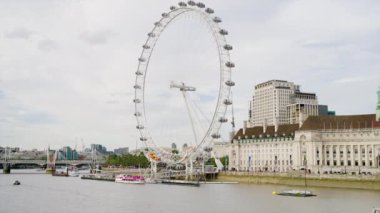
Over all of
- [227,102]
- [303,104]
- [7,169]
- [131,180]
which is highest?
[303,104]

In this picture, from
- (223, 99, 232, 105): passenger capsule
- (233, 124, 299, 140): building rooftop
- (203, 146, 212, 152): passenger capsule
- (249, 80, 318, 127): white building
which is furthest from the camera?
(249, 80, 318, 127): white building

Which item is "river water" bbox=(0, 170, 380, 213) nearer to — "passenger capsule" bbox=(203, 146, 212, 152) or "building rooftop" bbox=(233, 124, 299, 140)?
"passenger capsule" bbox=(203, 146, 212, 152)

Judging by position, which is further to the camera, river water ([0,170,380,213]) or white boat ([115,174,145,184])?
white boat ([115,174,145,184])

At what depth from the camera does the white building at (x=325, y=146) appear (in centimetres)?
7944

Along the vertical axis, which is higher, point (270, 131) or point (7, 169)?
point (270, 131)

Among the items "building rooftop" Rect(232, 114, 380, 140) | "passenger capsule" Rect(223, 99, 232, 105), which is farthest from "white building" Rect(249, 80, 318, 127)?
"passenger capsule" Rect(223, 99, 232, 105)

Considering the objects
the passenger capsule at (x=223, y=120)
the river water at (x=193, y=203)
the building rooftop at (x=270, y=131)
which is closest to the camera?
the river water at (x=193, y=203)

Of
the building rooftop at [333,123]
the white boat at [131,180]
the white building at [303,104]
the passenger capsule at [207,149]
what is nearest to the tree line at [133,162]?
the white boat at [131,180]

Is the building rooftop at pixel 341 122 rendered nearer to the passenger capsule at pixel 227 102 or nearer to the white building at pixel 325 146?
the white building at pixel 325 146

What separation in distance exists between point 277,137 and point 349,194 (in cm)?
3927

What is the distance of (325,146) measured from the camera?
276ft

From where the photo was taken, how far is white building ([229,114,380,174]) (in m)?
79.4

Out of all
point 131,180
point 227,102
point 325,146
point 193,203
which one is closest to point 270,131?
point 325,146

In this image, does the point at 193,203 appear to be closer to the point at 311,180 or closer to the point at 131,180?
→ the point at 311,180
